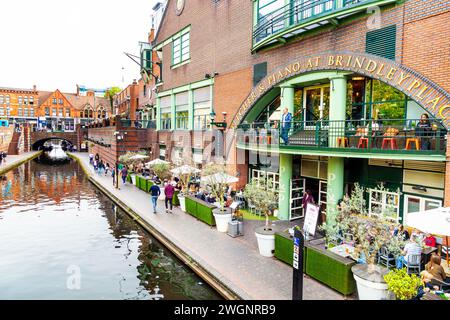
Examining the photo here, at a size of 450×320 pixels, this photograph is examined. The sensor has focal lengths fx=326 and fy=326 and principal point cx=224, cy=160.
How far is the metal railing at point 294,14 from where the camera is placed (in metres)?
13.5

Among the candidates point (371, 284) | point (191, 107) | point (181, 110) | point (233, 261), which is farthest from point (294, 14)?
point (181, 110)

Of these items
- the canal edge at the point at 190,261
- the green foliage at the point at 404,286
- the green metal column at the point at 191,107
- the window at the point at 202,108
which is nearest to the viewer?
the green foliage at the point at 404,286

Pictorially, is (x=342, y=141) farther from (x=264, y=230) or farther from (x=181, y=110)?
(x=181, y=110)

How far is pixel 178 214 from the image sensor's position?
1784cm

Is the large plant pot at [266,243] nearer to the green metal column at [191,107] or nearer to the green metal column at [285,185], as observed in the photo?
the green metal column at [285,185]

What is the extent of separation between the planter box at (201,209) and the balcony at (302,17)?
9.02m

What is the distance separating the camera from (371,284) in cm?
783

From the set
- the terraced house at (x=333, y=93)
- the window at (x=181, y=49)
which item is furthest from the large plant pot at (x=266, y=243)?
the window at (x=181, y=49)

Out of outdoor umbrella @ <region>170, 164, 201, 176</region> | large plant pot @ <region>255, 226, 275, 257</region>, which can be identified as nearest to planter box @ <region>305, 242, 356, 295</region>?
large plant pot @ <region>255, 226, 275, 257</region>

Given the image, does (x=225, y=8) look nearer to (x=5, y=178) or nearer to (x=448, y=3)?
(x=448, y=3)

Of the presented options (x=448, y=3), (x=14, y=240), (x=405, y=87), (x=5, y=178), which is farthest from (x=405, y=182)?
(x=5, y=178)

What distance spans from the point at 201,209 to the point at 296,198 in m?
5.04

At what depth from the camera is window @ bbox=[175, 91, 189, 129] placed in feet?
96.7
